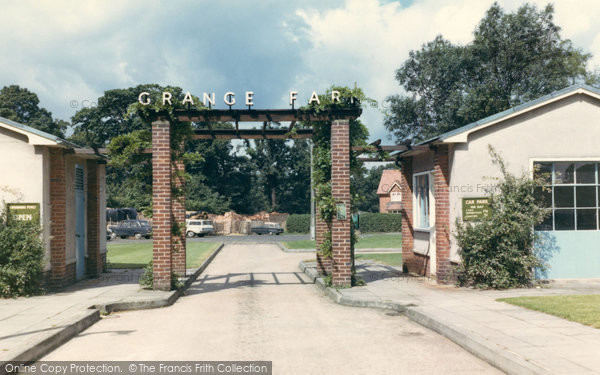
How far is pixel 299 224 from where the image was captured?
55281mm

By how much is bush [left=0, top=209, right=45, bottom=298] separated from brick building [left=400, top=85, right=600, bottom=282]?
9701mm

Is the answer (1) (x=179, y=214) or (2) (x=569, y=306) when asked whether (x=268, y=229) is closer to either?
(1) (x=179, y=214)

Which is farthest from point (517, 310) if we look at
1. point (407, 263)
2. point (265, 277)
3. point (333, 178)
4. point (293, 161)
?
point (293, 161)

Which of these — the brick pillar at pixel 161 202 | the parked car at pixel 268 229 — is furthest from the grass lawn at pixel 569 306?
the parked car at pixel 268 229

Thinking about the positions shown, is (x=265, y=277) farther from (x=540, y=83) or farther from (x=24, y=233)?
(x=540, y=83)

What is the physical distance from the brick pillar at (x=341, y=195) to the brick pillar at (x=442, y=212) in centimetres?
227

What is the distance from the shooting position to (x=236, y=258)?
2358cm

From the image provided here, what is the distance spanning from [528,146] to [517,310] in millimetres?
5001

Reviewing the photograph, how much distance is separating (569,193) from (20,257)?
1295 cm

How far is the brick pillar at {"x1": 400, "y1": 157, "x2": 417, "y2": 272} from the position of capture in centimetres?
1528

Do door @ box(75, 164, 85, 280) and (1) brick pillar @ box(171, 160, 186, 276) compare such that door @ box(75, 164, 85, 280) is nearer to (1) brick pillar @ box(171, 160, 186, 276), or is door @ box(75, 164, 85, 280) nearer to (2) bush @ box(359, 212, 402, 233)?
(1) brick pillar @ box(171, 160, 186, 276)

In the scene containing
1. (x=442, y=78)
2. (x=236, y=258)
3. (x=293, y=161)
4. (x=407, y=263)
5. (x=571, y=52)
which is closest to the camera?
(x=407, y=263)

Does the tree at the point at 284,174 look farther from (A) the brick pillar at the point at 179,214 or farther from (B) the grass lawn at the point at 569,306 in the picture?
(B) the grass lawn at the point at 569,306

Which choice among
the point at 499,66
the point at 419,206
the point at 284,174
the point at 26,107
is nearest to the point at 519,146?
the point at 419,206
